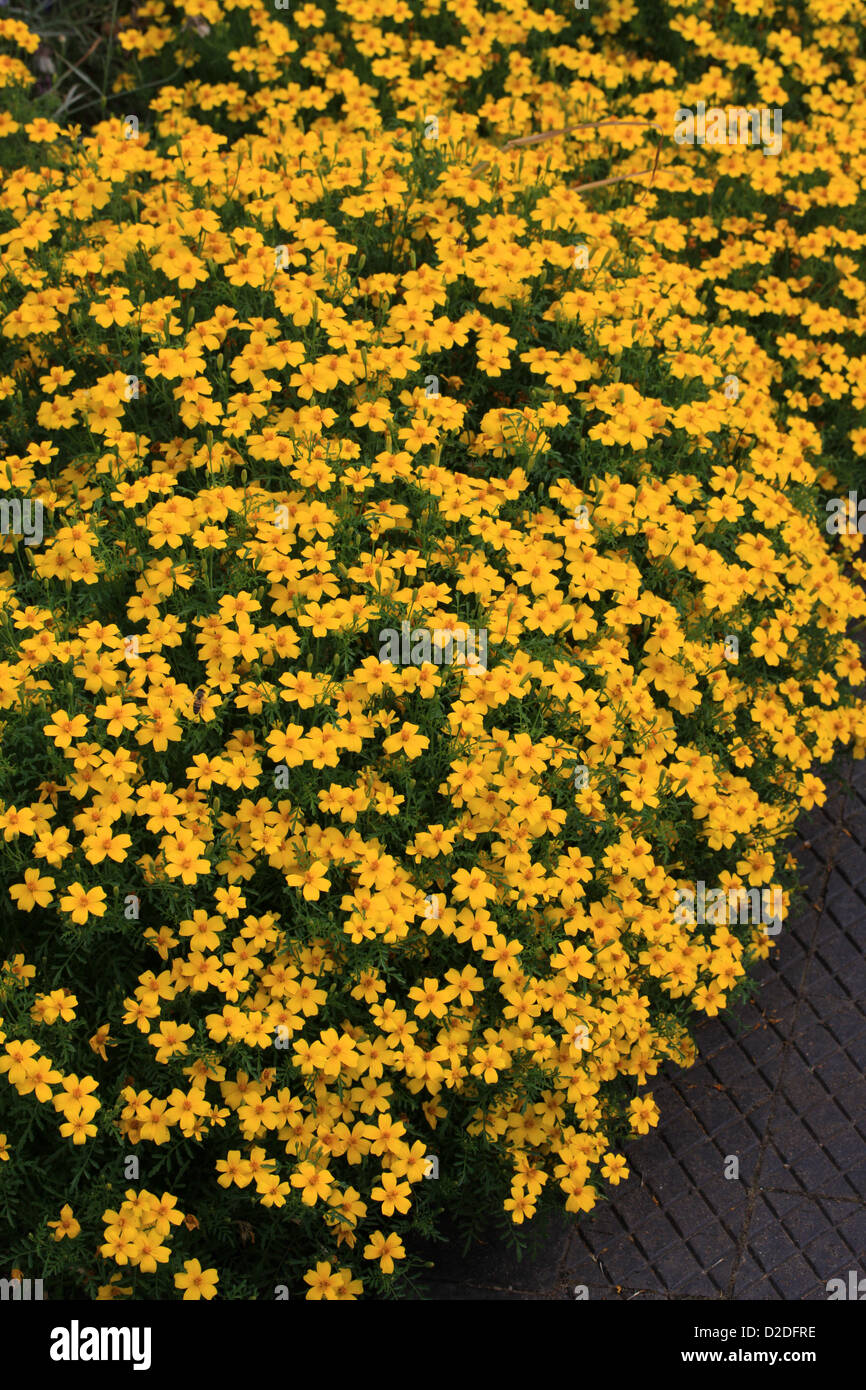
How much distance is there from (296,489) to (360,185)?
1354 mm

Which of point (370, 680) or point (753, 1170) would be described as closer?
point (370, 680)

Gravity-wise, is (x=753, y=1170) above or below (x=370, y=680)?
below

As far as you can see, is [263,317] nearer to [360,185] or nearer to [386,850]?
[360,185]

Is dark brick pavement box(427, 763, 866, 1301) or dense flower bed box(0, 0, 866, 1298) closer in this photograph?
dense flower bed box(0, 0, 866, 1298)

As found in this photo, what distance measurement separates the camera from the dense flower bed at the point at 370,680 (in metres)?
3.60

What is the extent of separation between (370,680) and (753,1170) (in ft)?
6.56

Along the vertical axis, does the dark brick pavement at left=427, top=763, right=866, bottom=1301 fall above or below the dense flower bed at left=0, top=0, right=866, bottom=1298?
below

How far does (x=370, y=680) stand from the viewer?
12.3 feet

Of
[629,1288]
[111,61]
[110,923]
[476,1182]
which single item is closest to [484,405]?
[110,923]

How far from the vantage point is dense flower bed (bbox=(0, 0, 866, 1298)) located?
3.60 m

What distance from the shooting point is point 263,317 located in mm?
4590

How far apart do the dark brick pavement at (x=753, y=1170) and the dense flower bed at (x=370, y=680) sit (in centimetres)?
16

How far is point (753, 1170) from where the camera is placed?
4.29 m

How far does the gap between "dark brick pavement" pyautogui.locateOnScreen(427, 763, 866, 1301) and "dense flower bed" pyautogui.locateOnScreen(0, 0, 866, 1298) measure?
0.53 ft
